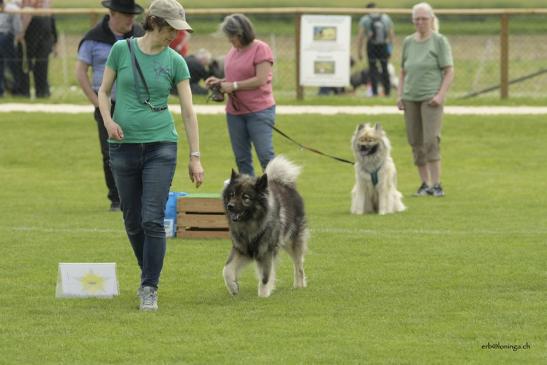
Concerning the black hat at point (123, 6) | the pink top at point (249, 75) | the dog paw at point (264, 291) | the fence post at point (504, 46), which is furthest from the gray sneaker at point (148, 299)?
the fence post at point (504, 46)

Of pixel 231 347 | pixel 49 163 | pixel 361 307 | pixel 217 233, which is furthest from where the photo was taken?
pixel 49 163

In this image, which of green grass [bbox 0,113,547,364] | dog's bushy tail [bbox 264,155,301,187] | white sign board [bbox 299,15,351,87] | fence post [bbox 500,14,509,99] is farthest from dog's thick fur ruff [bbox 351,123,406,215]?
fence post [bbox 500,14,509,99]

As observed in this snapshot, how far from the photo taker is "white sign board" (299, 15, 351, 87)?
2134 cm

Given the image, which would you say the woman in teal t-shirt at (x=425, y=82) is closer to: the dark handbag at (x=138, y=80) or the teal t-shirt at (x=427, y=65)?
the teal t-shirt at (x=427, y=65)

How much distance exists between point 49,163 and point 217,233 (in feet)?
24.8

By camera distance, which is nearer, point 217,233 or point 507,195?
point 217,233

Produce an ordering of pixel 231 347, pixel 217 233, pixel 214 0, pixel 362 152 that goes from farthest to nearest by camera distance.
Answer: pixel 214 0 → pixel 362 152 → pixel 217 233 → pixel 231 347

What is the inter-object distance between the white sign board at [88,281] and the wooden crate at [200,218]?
9.69 feet

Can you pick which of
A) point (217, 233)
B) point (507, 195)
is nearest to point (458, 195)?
point (507, 195)

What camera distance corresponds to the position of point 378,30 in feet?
74.9

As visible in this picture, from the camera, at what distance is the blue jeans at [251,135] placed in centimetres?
1188

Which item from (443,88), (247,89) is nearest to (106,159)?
(247,89)

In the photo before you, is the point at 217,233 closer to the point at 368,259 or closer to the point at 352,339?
the point at 368,259

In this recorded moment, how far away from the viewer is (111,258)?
33.8 ft
